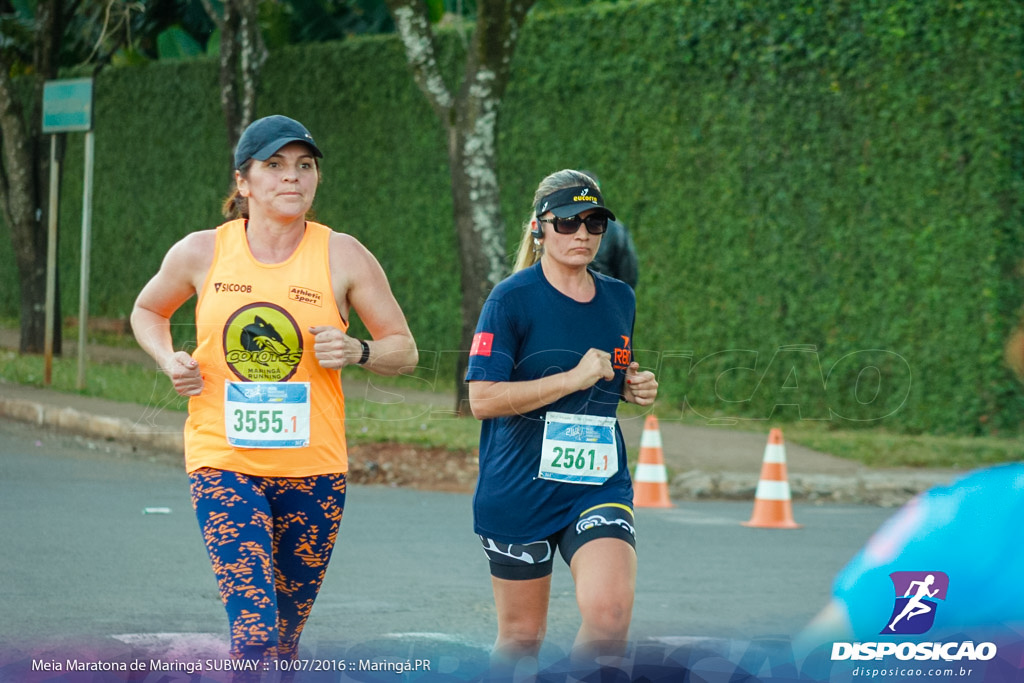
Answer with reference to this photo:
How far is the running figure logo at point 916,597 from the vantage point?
198cm

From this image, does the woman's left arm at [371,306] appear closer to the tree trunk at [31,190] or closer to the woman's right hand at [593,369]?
the woman's right hand at [593,369]

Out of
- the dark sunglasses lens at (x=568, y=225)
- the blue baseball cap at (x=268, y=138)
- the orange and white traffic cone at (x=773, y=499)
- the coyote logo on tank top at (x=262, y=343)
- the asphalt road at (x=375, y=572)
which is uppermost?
the blue baseball cap at (x=268, y=138)

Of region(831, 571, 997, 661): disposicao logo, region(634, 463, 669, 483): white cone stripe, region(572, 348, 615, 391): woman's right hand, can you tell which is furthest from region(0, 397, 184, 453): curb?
region(831, 571, 997, 661): disposicao logo

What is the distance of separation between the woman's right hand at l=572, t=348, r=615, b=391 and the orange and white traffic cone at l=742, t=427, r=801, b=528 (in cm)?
555

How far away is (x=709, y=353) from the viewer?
15.8 m

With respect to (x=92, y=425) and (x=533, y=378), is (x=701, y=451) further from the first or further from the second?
(x=533, y=378)

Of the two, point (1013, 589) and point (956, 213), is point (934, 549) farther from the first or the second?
point (956, 213)

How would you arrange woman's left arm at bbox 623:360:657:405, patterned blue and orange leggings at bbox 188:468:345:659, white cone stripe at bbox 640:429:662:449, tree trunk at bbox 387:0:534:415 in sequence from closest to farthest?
patterned blue and orange leggings at bbox 188:468:345:659
woman's left arm at bbox 623:360:657:405
white cone stripe at bbox 640:429:662:449
tree trunk at bbox 387:0:534:415

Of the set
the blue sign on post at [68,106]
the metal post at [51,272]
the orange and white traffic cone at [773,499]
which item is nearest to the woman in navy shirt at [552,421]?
the orange and white traffic cone at [773,499]

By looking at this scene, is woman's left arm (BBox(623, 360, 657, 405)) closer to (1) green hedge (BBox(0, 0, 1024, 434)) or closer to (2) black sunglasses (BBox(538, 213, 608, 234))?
(2) black sunglasses (BBox(538, 213, 608, 234))

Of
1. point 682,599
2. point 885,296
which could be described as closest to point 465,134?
point 885,296

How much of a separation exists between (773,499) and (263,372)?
19.9ft

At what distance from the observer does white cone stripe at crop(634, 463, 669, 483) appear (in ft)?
34.9

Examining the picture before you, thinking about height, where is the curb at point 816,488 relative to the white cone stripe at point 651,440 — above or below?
below
